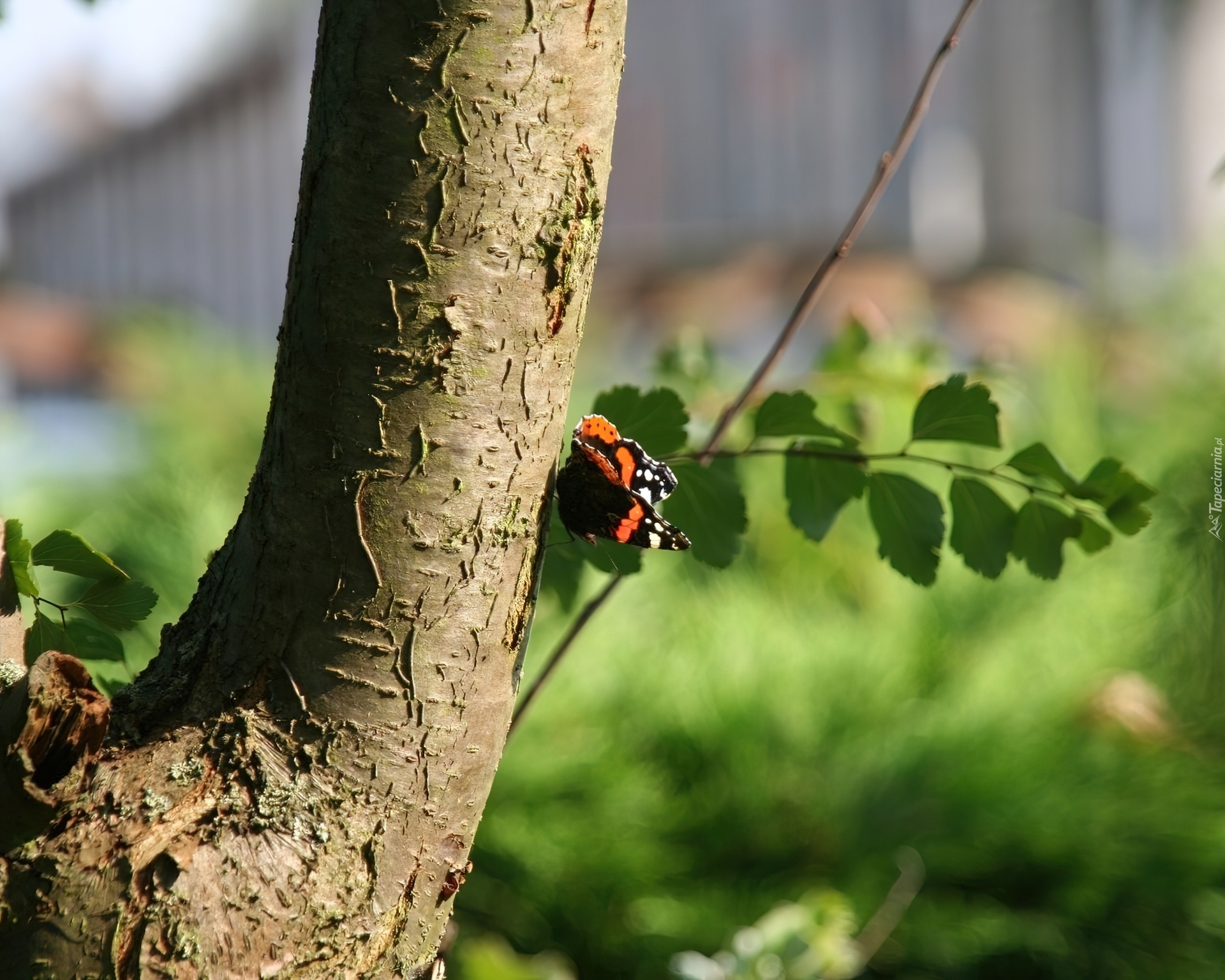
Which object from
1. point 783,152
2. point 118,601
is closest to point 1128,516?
point 118,601

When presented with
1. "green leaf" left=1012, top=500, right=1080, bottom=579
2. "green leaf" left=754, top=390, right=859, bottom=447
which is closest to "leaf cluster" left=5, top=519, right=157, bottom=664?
"green leaf" left=754, top=390, right=859, bottom=447

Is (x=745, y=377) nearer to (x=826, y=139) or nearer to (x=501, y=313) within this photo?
(x=501, y=313)

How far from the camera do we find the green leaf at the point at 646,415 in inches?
19.1

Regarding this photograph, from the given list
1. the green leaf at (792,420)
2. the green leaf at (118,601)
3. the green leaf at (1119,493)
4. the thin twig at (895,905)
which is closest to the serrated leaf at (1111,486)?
the green leaf at (1119,493)

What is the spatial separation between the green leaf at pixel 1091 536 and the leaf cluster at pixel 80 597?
1.34ft

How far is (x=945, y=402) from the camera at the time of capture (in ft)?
1.69

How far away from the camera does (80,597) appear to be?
0.43m

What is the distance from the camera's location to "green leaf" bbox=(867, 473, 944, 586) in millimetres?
494

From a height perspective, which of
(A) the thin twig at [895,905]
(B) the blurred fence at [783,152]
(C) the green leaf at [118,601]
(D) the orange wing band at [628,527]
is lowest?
(A) the thin twig at [895,905]

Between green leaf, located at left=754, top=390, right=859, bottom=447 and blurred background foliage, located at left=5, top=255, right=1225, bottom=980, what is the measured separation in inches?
16.6

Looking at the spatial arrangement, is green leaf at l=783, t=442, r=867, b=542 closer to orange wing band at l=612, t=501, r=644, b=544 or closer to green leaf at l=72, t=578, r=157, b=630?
orange wing band at l=612, t=501, r=644, b=544

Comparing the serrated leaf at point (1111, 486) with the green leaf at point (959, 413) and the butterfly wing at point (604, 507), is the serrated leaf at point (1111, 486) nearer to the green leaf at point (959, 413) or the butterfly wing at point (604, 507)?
the green leaf at point (959, 413)

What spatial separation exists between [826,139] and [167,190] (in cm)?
259

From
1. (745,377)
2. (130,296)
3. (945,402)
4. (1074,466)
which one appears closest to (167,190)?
(130,296)
